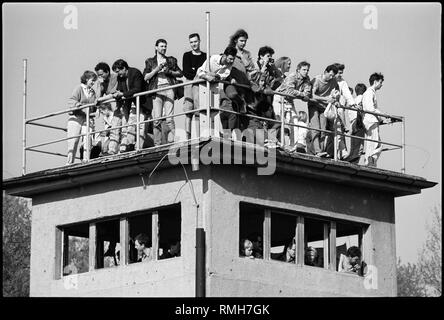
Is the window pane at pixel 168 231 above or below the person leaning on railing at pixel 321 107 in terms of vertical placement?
below

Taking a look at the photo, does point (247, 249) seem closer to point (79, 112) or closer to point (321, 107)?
point (321, 107)

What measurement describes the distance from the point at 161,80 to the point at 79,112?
2.71m

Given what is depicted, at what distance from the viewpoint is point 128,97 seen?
4125 centimetres

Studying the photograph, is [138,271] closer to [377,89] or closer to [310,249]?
[310,249]

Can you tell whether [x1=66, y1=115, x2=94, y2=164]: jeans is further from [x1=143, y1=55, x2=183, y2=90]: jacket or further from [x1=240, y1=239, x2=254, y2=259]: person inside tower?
[x1=240, y1=239, x2=254, y2=259]: person inside tower

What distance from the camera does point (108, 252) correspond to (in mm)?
42469

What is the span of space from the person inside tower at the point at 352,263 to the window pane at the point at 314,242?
52 cm

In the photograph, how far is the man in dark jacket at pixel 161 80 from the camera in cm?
4100

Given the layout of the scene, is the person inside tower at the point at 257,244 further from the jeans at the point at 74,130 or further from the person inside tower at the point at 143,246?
the jeans at the point at 74,130

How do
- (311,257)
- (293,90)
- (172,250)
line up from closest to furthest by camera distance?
(172,250)
(293,90)
(311,257)

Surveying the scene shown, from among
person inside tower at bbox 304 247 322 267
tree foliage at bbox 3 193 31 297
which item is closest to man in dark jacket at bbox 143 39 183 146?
person inside tower at bbox 304 247 322 267

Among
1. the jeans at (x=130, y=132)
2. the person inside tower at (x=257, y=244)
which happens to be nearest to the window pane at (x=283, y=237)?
the person inside tower at (x=257, y=244)

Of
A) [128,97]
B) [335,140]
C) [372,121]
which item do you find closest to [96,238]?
[128,97]
